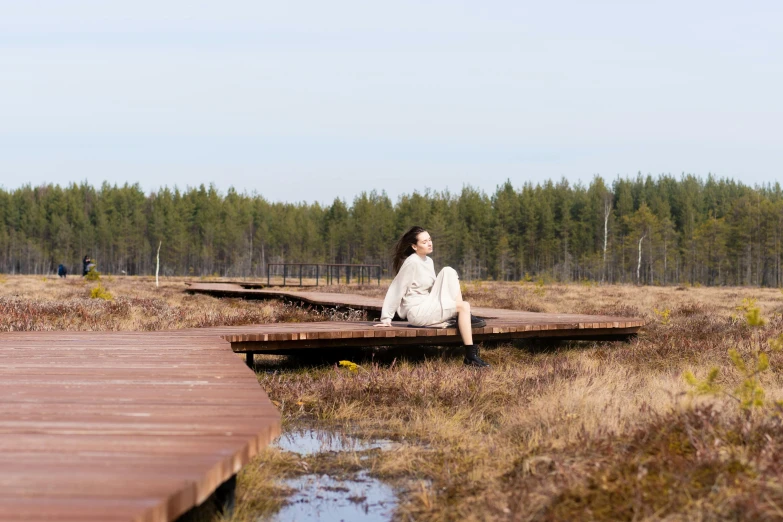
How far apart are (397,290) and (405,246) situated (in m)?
0.49

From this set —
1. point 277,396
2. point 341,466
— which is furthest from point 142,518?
point 277,396

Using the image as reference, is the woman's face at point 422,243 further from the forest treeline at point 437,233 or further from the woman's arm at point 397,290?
→ the forest treeline at point 437,233

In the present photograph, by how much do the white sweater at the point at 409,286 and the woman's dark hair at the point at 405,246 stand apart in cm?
13

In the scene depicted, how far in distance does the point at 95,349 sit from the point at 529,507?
4.53m

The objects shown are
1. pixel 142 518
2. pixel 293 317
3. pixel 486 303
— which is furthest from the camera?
pixel 486 303

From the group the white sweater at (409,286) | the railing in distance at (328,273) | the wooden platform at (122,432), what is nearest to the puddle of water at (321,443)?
the wooden platform at (122,432)

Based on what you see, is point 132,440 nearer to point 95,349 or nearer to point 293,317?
point 95,349

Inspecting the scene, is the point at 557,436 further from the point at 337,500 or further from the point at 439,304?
the point at 439,304

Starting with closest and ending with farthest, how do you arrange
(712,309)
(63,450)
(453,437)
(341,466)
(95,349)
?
1. (63,450)
2. (341,466)
3. (453,437)
4. (95,349)
5. (712,309)

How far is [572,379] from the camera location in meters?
6.58

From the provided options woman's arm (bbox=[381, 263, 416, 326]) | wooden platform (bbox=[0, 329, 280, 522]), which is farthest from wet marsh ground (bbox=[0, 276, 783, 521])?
woman's arm (bbox=[381, 263, 416, 326])

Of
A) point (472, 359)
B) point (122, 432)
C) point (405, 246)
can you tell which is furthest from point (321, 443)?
point (405, 246)

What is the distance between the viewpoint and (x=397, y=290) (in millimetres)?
7879

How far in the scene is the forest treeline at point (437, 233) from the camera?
3061 inches
